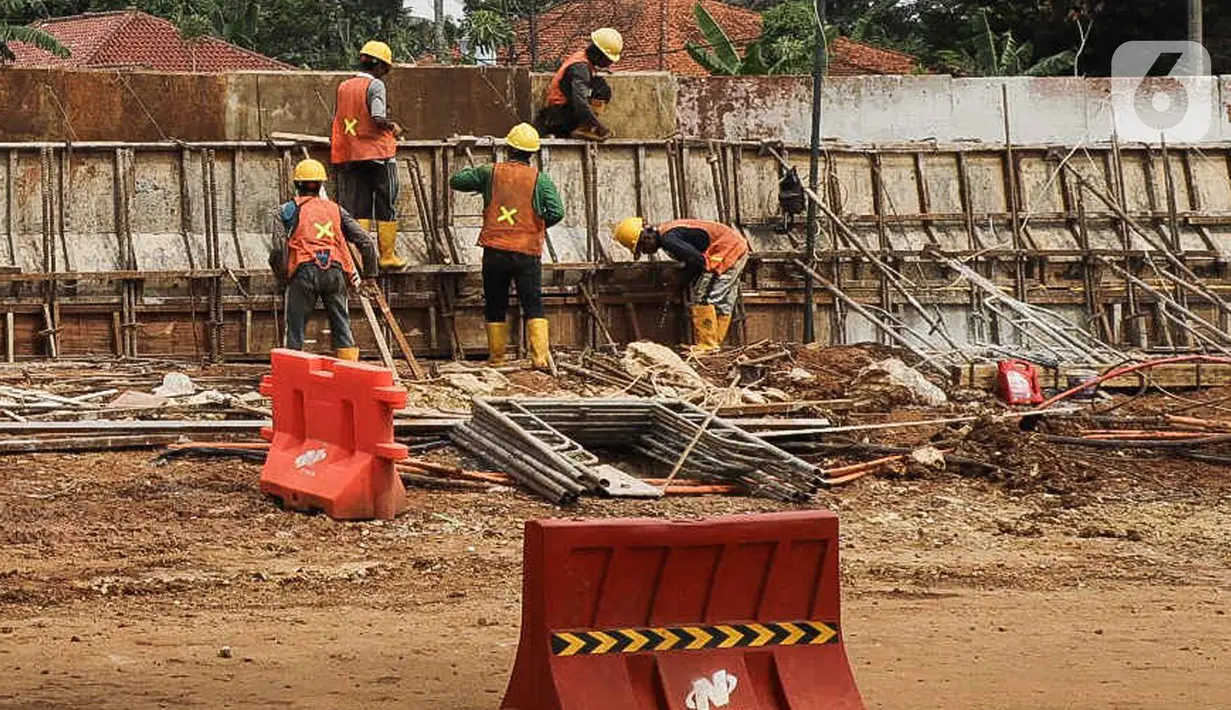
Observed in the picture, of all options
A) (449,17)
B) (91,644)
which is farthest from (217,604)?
(449,17)

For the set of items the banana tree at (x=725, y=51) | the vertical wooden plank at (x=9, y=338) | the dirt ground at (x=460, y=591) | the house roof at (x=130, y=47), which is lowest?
the dirt ground at (x=460, y=591)

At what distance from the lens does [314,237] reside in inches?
652

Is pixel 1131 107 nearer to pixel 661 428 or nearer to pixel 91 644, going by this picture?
pixel 661 428

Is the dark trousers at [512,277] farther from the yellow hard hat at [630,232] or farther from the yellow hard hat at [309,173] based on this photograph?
the yellow hard hat at [309,173]

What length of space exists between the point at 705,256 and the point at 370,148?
126 inches

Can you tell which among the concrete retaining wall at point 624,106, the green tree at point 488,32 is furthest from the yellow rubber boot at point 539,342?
the green tree at point 488,32

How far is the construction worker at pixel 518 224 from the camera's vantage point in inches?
712

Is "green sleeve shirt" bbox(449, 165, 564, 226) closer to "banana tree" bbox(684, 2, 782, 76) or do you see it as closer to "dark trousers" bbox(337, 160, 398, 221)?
"dark trousers" bbox(337, 160, 398, 221)

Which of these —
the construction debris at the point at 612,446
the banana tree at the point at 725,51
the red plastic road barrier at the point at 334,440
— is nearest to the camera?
the red plastic road barrier at the point at 334,440

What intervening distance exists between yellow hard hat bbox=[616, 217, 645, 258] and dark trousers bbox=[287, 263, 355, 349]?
368 cm

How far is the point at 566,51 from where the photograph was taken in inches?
1742

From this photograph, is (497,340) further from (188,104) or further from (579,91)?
(188,104)

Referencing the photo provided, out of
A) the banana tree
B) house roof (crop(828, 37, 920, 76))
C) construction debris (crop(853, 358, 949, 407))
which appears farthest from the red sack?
house roof (crop(828, 37, 920, 76))

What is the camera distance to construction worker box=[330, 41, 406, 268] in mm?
18984
